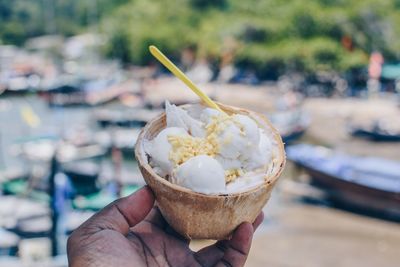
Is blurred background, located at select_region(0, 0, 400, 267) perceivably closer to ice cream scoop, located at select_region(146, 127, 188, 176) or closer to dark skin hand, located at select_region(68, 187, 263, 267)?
dark skin hand, located at select_region(68, 187, 263, 267)

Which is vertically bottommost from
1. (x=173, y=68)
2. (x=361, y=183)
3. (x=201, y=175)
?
(x=361, y=183)

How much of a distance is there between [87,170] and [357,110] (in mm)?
19846

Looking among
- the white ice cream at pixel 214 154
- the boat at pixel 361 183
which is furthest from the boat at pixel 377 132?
the white ice cream at pixel 214 154

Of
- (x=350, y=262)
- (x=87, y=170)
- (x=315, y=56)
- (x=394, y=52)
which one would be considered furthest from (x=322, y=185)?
(x=394, y=52)

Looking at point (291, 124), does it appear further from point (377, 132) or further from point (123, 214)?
point (123, 214)

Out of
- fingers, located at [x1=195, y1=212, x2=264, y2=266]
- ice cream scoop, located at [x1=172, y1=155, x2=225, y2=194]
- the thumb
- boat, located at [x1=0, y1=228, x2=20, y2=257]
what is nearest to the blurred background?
boat, located at [x1=0, y1=228, x2=20, y2=257]

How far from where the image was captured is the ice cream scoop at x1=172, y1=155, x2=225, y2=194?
259 centimetres

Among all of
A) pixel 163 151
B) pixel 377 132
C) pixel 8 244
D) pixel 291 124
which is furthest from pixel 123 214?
pixel 377 132

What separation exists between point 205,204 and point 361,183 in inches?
572

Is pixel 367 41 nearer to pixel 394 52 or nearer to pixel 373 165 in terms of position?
pixel 394 52

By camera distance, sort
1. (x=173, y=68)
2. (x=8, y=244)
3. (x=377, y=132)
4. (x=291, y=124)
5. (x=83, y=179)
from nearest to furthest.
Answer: (x=173, y=68), (x=8, y=244), (x=83, y=179), (x=377, y=132), (x=291, y=124)

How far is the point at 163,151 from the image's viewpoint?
277cm

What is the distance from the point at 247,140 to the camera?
2.77 metres

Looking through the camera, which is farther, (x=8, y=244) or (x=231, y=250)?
(x=8, y=244)
